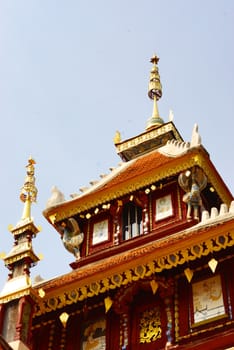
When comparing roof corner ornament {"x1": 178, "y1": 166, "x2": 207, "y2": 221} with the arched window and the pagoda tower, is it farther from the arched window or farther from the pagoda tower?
the pagoda tower

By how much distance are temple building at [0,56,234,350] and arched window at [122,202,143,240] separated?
0.10 ft

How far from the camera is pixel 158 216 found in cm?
2420

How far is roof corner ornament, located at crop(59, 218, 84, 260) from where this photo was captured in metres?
25.2

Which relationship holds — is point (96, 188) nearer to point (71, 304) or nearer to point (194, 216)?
point (194, 216)

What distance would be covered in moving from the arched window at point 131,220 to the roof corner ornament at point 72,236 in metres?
1.41

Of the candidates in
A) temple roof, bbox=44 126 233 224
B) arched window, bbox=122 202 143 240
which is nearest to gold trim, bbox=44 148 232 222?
temple roof, bbox=44 126 233 224

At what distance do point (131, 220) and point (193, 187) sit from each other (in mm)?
2097

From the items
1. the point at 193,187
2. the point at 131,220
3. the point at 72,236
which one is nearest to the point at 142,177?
the point at 131,220

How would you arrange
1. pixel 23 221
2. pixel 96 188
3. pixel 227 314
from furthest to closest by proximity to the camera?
pixel 96 188, pixel 23 221, pixel 227 314

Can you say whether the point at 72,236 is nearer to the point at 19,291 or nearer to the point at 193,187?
the point at 193,187

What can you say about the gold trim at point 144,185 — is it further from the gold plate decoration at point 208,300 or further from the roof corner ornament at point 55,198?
the gold plate decoration at point 208,300

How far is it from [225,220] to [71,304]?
4394 mm

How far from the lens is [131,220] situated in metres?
24.9

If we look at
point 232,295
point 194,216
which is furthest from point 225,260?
point 194,216
